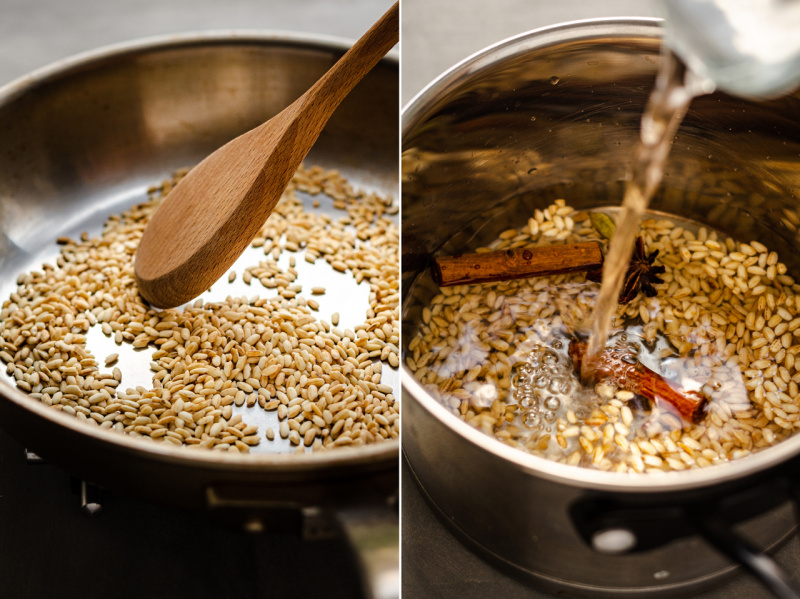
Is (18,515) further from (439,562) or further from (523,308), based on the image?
(523,308)

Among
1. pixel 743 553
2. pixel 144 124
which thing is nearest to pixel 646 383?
pixel 743 553

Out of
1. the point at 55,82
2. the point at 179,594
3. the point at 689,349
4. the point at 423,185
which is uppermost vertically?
the point at 55,82

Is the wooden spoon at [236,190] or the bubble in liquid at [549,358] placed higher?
the wooden spoon at [236,190]

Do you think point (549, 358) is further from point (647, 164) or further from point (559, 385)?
point (647, 164)

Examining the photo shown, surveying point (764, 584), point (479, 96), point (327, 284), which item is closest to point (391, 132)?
point (327, 284)

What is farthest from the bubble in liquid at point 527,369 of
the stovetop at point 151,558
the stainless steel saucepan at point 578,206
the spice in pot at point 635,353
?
the stovetop at point 151,558

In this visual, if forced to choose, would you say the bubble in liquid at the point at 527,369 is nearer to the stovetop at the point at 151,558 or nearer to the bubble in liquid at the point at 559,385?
the bubble in liquid at the point at 559,385
